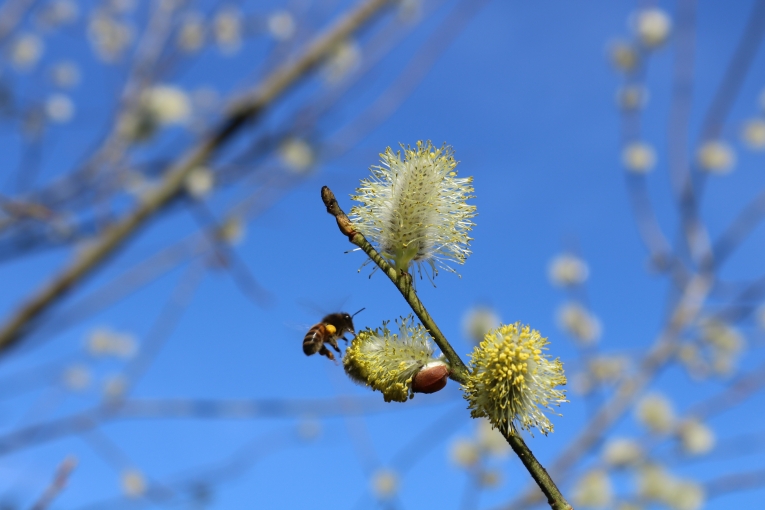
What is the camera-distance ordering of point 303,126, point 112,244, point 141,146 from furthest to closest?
point 141,146 < point 303,126 < point 112,244

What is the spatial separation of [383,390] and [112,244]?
1636 mm

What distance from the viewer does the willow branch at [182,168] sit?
2035mm

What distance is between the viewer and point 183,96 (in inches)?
161

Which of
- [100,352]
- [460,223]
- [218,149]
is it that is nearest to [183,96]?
[218,149]

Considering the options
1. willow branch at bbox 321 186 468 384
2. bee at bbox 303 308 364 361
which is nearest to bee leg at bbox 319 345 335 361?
bee at bbox 303 308 364 361

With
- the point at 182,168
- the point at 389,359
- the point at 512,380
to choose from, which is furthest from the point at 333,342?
the point at 182,168

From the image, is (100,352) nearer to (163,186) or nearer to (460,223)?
(163,186)

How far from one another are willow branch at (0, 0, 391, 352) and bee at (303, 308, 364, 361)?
1.29m

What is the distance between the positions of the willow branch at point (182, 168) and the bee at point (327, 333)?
1294 millimetres

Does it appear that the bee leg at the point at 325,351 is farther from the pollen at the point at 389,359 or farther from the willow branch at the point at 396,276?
the willow branch at the point at 396,276

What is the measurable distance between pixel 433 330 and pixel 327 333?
462 mm

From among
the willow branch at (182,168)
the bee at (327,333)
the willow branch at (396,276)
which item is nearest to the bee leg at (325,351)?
the bee at (327,333)

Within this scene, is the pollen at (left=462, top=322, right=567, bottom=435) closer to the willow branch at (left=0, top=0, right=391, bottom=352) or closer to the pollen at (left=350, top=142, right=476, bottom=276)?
the pollen at (left=350, top=142, right=476, bottom=276)

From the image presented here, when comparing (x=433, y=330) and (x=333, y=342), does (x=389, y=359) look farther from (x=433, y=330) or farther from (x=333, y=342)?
(x=333, y=342)
